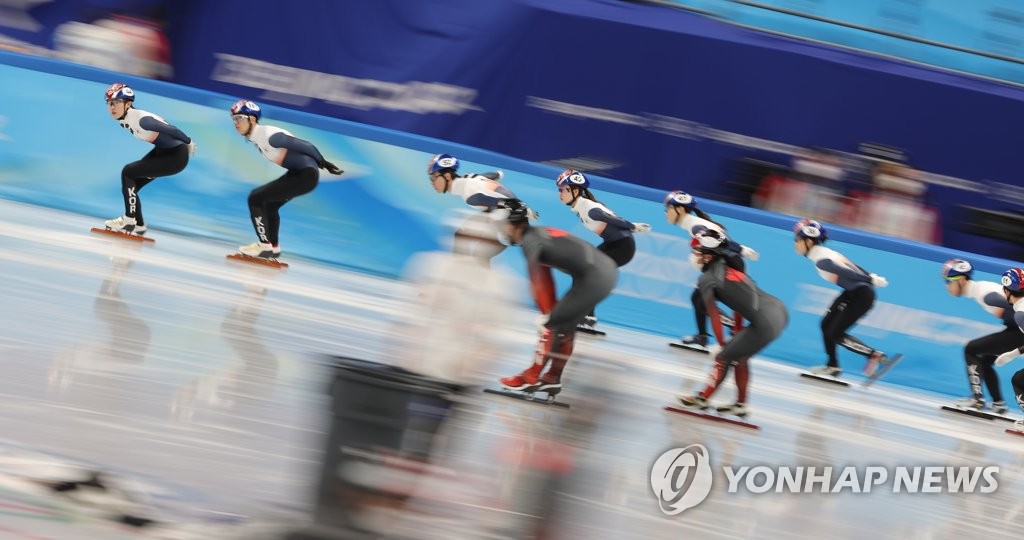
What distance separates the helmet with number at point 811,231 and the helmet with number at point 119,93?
279 inches

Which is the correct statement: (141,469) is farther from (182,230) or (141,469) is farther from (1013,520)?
(182,230)

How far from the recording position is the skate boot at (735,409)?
844cm

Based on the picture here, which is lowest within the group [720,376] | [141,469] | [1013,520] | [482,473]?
[141,469]

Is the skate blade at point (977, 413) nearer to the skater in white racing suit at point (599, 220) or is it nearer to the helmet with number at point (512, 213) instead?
the skater in white racing suit at point (599, 220)

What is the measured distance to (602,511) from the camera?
4789mm

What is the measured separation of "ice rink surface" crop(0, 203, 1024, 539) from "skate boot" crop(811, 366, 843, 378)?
1.47 meters

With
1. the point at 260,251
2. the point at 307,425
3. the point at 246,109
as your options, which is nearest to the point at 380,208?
the point at 260,251

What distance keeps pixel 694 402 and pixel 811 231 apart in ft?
17.3

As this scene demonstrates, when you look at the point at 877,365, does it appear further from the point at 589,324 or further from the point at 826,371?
the point at 589,324

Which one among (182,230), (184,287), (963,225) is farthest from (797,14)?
(184,287)

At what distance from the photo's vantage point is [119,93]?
522 inches

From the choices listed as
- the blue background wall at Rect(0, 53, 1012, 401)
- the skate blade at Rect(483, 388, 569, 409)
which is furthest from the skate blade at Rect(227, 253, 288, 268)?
the skate blade at Rect(483, 388, 569, 409)

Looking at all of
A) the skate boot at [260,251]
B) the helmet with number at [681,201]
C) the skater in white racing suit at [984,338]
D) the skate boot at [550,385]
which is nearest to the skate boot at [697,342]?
the helmet with number at [681,201]

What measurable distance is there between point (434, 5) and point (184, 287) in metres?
8.23
